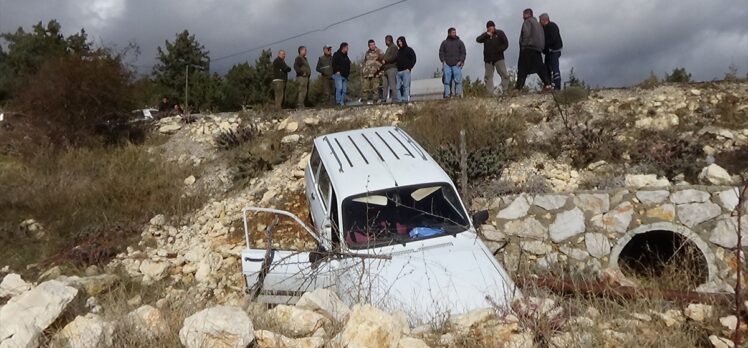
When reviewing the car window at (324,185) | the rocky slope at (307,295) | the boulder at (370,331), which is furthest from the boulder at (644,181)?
the boulder at (370,331)

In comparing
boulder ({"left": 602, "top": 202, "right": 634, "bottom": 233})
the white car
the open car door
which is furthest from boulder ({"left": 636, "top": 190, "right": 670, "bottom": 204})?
the open car door

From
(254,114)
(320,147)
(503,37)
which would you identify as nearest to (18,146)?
(254,114)

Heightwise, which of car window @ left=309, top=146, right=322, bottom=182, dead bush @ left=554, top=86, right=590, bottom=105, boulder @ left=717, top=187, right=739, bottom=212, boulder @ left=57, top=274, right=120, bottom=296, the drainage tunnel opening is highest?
dead bush @ left=554, top=86, right=590, bottom=105

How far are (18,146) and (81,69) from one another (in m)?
2.39

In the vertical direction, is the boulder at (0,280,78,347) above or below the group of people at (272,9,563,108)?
below

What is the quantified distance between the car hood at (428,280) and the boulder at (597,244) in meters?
2.97

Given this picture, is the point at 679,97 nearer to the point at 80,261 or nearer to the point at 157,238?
the point at 157,238

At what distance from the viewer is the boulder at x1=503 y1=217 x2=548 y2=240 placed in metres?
8.38

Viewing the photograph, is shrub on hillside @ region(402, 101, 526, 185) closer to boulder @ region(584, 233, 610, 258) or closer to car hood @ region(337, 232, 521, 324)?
boulder @ region(584, 233, 610, 258)

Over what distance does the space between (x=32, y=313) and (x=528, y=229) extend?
6374 mm

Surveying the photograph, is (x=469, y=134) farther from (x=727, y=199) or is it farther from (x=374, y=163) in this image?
(x=727, y=199)

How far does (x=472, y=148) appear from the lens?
429 inches

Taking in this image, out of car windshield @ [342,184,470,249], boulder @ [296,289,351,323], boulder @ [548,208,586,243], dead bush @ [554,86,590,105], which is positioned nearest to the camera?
boulder @ [296,289,351,323]

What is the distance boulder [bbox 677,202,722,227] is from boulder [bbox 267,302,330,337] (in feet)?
19.4
